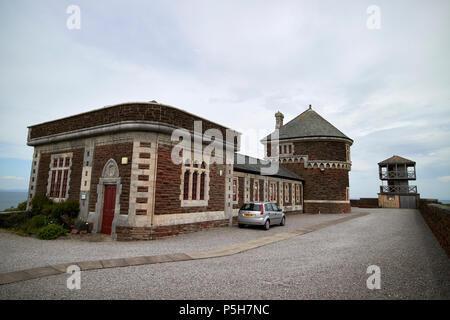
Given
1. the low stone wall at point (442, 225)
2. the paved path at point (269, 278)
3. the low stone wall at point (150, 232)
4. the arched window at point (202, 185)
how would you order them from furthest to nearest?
1. the arched window at point (202, 185)
2. the low stone wall at point (150, 232)
3. the low stone wall at point (442, 225)
4. the paved path at point (269, 278)

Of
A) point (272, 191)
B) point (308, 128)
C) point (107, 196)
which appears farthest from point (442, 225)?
point (308, 128)

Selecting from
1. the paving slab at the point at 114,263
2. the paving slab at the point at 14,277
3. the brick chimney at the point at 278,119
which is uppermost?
the brick chimney at the point at 278,119

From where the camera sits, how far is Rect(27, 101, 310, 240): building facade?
10.9 m

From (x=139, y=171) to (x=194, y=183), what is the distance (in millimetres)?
3497

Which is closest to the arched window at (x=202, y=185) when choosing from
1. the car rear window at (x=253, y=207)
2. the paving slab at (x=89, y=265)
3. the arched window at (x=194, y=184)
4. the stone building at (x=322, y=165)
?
the arched window at (x=194, y=184)

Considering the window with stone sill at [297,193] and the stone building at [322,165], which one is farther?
the stone building at [322,165]

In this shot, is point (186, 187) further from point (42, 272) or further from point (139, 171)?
point (42, 272)

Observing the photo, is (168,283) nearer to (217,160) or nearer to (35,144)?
(217,160)

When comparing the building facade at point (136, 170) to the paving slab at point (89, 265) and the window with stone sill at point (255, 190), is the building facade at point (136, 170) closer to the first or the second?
the paving slab at point (89, 265)

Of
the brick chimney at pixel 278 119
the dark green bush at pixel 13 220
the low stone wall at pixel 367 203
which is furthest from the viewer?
the low stone wall at pixel 367 203

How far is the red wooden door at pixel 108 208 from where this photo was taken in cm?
1147

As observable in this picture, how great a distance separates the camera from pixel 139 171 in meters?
10.9

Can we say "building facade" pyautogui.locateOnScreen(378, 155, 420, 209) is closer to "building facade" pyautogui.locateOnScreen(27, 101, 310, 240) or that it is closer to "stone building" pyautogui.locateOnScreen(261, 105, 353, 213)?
"stone building" pyautogui.locateOnScreen(261, 105, 353, 213)

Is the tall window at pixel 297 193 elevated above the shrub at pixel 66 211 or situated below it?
above
